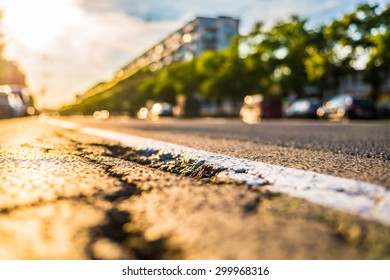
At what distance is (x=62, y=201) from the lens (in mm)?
1334

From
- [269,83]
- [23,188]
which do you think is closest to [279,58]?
[269,83]

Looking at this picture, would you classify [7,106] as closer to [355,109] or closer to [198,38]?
[355,109]

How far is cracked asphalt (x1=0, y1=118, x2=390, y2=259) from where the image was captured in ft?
2.93

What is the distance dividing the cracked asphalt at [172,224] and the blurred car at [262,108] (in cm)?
2224

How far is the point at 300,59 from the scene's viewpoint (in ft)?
113

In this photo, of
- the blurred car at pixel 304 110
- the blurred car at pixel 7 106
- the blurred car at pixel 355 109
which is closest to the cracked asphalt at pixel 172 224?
the blurred car at pixel 7 106

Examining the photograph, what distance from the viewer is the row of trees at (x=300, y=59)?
27875 mm

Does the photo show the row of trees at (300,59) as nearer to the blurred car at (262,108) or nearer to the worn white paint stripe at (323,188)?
the blurred car at (262,108)

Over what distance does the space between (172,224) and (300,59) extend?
35.0 m

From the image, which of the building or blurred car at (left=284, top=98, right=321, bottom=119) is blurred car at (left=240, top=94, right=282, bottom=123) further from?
the building

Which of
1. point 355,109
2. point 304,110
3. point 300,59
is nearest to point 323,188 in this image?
point 355,109

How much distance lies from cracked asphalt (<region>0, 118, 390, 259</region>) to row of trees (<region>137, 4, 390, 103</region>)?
88.5ft
